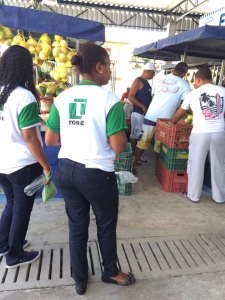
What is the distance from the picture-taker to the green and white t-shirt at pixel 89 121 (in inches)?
66.7

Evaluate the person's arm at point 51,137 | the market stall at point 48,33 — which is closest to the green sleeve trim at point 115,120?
the person's arm at point 51,137

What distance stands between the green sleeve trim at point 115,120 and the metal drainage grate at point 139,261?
135 centimetres

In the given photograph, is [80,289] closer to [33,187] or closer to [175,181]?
[33,187]

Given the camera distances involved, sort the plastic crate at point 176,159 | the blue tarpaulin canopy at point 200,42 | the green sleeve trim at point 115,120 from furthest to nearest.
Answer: the blue tarpaulin canopy at point 200,42
the plastic crate at point 176,159
the green sleeve trim at point 115,120

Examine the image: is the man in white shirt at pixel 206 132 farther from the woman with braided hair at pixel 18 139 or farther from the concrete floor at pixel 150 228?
the woman with braided hair at pixel 18 139

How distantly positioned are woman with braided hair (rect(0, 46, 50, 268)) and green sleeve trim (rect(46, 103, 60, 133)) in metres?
0.20

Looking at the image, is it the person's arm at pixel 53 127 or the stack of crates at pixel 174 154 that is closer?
the person's arm at pixel 53 127

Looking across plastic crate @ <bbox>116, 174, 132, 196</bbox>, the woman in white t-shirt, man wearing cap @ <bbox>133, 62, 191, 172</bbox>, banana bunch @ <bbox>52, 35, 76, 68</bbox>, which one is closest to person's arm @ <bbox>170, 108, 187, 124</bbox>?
man wearing cap @ <bbox>133, 62, 191, 172</bbox>

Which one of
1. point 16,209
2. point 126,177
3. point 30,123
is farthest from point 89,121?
point 126,177

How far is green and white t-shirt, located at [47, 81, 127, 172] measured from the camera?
5.56 ft

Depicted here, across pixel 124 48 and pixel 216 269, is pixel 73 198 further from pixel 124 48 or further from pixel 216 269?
pixel 124 48

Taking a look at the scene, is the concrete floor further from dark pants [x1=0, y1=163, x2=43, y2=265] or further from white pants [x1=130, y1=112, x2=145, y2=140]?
white pants [x1=130, y1=112, x2=145, y2=140]

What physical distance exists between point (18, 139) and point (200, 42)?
16.6 feet

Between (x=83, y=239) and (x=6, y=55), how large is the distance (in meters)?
1.47
